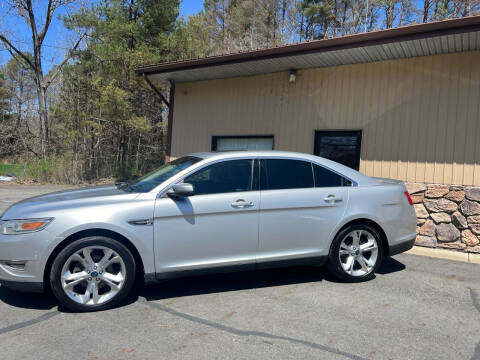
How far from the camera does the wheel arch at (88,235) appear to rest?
3.49m

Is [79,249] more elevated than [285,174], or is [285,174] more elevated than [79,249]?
[285,174]

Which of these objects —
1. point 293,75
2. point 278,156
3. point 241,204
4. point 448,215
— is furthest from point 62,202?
point 448,215

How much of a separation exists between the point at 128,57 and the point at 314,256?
1435cm

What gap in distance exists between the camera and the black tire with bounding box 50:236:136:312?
3.44 metres

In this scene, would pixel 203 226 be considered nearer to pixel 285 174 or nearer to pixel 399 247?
pixel 285 174

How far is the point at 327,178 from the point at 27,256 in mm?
3288

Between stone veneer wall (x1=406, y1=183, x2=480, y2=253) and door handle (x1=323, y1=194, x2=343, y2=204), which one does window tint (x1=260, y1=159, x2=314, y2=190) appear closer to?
door handle (x1=323, y1=194, x2=343, y2=204)

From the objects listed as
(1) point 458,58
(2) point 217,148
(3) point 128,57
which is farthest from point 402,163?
(3) point 128,57

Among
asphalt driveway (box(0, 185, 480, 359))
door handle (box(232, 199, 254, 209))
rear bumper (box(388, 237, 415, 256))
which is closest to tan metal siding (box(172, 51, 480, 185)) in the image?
rear bumper (box(388, 237, 415, 256))

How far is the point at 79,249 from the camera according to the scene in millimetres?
3498

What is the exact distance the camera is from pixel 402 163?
7273 millimetres

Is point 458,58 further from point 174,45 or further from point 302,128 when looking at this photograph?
point 174,45

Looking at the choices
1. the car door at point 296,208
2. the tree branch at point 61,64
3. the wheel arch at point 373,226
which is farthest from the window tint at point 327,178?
the tree branch at point 61,64

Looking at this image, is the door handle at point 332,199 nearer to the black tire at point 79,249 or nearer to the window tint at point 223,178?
the window tint at point 223,178
